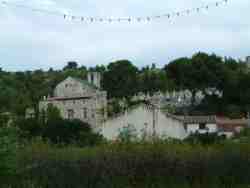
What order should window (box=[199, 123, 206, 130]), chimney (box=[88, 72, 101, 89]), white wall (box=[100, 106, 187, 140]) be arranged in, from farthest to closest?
1. chimney (box=[88, 72, 101, 89])
2. window (box=[199, 123, 206, 130])
3. white wall (box=[100, 106, 187, 140])

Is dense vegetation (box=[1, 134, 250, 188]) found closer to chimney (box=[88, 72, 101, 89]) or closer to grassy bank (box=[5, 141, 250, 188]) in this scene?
grassy bank (box=[5, 141, 250, 188])

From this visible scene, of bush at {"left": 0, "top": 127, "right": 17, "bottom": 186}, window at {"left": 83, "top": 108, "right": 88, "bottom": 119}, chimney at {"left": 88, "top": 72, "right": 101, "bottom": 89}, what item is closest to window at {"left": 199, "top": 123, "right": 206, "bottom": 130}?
window at {"left": 83, "top": 108, "right": 88, "bottom": 119}

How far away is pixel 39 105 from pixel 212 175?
166ft

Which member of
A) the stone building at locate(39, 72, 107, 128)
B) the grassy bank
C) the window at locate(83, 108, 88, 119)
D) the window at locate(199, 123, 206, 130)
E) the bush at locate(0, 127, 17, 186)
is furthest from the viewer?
the window at locate(83, 108, 88, 119)

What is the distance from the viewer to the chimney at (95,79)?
70.0 meters

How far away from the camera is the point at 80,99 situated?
6675 centimetres

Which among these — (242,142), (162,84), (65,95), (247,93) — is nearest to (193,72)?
(162,84)

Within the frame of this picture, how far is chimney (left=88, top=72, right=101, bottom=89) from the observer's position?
2756 inches

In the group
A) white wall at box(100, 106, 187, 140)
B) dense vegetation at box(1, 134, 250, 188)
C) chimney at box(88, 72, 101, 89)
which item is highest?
chimney at box(88, 72, 101, 89)

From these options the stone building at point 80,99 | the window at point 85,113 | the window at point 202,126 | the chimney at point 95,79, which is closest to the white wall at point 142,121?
the window at point 202,126

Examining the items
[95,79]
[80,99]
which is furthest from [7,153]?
[95,79]

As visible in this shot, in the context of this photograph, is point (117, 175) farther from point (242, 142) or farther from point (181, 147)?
point (242, 142)

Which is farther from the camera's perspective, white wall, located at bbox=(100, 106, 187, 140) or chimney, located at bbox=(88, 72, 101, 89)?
chimney, located at bbox=(88, 72, 101, 89)

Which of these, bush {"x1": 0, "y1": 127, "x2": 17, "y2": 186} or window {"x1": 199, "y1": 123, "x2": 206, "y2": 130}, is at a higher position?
bush {"x1": 0, "y1": 127, "x2": 17, "y2": 186}
